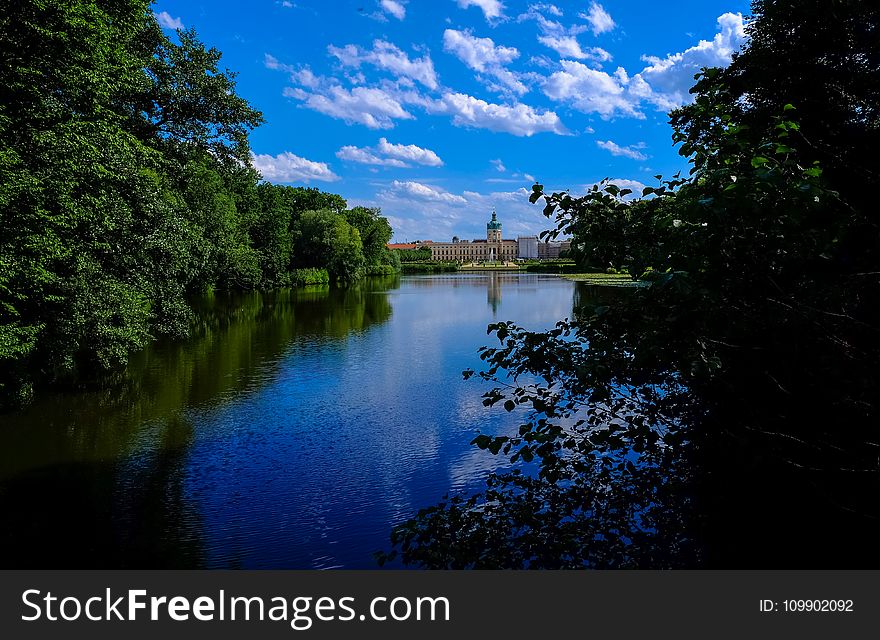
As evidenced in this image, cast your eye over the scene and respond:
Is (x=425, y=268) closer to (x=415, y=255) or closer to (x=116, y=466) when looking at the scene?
(x=415, y=255)

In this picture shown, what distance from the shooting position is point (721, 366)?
3.77 metres

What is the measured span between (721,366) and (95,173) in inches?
528

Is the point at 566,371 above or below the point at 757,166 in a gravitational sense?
below

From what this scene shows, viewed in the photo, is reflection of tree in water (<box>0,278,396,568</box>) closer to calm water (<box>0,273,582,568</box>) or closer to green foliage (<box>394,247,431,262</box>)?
calm water (<box>0,273,582,568</box>)

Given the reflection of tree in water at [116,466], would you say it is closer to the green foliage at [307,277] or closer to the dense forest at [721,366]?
the dense forest at [721,366]

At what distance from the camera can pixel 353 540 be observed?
792 cm

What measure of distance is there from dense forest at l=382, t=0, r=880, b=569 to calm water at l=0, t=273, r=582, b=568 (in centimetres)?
225

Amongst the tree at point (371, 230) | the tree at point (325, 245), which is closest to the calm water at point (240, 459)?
the tree at point (325, 245)

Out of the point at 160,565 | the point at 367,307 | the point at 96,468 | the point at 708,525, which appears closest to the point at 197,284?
the point at 367,307

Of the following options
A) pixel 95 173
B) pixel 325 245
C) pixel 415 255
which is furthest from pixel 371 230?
pixel 95 173

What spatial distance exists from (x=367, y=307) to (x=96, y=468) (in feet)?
104

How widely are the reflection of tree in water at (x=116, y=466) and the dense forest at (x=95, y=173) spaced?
4.71ft

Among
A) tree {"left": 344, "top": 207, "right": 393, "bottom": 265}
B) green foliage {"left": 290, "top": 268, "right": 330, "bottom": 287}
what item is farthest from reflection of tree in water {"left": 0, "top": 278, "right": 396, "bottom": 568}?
tree {"left": 344, "top": 207, "right": 393, "bottom": 265}

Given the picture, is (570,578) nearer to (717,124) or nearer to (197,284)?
(717,124)
